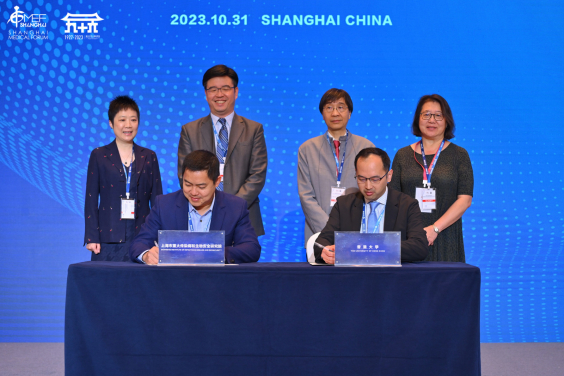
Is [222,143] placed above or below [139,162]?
above

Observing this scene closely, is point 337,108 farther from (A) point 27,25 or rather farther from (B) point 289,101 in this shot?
(A) point 27,25

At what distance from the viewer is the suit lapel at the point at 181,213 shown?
96.3 inches

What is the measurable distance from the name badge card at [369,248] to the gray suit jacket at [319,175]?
1.17m

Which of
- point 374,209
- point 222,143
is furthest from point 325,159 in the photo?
point 374,209

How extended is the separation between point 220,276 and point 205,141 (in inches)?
62.6

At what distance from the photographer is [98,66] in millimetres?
4336

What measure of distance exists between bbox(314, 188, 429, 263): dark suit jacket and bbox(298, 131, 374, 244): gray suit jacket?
0.63 m

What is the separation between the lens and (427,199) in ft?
9.91

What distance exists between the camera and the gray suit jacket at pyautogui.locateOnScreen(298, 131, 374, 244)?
324cm

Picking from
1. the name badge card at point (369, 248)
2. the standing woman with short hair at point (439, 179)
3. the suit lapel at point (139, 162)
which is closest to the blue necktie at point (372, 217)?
the name badge card at point (369, 248)

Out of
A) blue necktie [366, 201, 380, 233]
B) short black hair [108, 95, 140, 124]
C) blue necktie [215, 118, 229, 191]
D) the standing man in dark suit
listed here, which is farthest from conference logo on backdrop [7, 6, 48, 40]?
blue necktie [366, 201, 380, 233]

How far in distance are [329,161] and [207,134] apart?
823mm

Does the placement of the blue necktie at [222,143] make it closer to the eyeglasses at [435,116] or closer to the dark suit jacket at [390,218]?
the dark suit jacket at [390,218]

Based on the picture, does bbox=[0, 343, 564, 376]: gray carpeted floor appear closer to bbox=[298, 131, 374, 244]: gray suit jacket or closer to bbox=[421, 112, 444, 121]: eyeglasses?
bbox=[298, 131, 374, 244]: gray suit jacket
